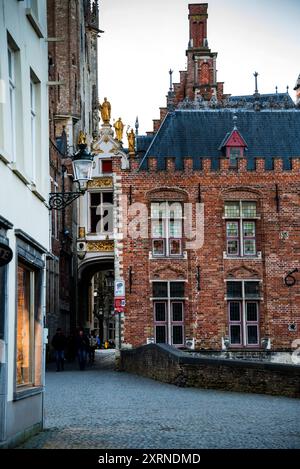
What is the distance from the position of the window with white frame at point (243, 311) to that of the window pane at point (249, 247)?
109 cm

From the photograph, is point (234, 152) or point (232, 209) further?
point (234, 152)

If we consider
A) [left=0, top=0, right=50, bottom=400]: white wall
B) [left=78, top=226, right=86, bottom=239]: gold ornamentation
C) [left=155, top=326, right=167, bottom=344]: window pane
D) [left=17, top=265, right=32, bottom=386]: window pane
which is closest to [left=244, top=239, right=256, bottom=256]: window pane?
[left=155, top=326, right=167, bottom=344]: window pane

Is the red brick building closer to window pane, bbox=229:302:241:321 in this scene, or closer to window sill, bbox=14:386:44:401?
window pane, bbox=229:302:241:321

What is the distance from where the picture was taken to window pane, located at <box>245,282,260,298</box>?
33.1 meters

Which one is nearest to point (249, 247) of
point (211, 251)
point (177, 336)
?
point (211, 251)

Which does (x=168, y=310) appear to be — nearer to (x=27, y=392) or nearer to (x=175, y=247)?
(x=175, y=247)

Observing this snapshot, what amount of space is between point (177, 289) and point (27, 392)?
21.9 meters

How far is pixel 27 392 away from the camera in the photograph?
11.3 m

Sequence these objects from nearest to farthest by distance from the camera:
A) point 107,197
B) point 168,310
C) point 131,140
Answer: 1. point 168,310
2. point 131,140
3. point 107,197

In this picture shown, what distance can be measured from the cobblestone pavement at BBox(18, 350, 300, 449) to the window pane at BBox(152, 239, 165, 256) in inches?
450

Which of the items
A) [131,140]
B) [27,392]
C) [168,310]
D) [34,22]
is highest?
[131,140]

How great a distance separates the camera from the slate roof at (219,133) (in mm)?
35000

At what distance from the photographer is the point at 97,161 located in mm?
38125

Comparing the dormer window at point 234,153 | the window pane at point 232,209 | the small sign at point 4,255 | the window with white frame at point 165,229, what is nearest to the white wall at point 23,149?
the small sign at point 4,255
